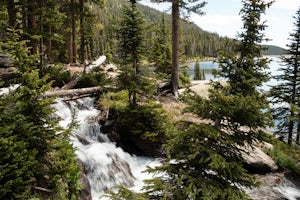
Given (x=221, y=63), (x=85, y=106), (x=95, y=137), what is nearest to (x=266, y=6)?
(x=221, y=63)

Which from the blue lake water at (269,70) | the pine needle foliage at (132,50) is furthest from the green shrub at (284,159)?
the pine needle foliage at (132,50)

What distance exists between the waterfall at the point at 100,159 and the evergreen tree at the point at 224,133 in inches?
142

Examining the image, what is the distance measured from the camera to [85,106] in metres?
13.9

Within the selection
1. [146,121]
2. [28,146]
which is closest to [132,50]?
[146,121]

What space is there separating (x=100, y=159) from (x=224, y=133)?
18.1 ft

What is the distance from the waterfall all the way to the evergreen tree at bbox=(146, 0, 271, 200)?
3612mm

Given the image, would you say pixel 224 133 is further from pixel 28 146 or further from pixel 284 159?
pixel 284 159

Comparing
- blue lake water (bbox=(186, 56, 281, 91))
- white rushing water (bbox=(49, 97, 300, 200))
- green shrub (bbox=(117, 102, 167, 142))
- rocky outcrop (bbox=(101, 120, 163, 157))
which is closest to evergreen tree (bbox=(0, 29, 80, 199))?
white rushing water (bbox=(49, 97, 300, 200))

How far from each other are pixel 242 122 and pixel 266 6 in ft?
10.0

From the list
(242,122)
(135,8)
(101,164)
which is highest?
(135,8)

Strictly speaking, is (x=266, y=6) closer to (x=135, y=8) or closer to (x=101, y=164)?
(x=135, y=8)

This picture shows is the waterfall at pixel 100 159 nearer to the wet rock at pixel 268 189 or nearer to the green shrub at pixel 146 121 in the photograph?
the green shrub at pixel 146 121

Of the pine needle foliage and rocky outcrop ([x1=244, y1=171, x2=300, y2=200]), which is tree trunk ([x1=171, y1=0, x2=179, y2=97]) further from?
rocky outcrop ([x1=244, y1=171, x2=300, y2=200])

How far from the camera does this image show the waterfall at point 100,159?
9.75 meters
